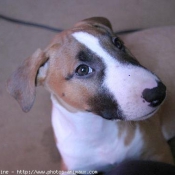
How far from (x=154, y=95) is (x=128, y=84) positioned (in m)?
0.09

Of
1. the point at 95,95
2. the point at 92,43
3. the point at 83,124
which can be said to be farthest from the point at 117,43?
the point at 83,124

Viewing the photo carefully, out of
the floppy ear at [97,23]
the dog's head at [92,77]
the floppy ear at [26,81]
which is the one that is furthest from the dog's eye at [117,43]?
the floppy ear at [26,81]

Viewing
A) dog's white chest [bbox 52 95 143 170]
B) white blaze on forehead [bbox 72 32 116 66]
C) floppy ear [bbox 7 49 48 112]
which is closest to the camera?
white blaze on forehead [bbox 72 32 116 66]

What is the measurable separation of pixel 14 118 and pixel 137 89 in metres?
1.16

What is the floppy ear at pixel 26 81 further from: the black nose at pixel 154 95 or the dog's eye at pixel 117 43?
the black nose at pixel 154 95

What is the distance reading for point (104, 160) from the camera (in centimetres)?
142

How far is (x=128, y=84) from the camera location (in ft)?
3.25

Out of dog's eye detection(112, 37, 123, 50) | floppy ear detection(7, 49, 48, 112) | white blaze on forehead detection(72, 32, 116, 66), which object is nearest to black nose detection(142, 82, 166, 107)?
white blaze on forehead detection(72, 32, 116, 66)

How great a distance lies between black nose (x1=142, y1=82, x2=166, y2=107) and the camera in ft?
3.23

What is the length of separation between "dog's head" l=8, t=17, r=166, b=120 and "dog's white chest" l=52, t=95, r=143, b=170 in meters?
0.13

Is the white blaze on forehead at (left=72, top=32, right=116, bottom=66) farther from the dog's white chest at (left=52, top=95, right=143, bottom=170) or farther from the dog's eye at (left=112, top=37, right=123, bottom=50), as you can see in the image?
the dog's white chest at (left=52, top=95, right=143, bottom=170)

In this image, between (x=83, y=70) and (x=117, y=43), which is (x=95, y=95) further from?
(x=117, y=43)

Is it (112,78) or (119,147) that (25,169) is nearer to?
(119,147)

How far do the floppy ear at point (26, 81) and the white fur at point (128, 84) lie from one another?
269 millimetres
